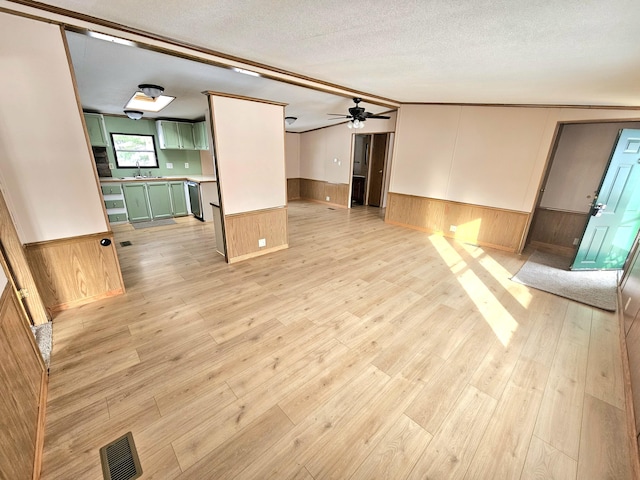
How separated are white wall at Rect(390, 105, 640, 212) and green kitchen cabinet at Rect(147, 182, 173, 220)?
5102 mm

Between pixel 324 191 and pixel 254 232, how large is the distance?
4.48 m

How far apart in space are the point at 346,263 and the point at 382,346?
1.72 metres

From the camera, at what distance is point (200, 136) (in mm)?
6062

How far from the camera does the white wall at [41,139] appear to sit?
198cm

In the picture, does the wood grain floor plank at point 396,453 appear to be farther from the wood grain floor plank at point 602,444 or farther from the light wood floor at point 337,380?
the wood grain floor plank at point 602,444

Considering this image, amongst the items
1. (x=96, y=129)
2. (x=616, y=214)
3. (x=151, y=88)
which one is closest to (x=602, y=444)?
(x=616, y=214)

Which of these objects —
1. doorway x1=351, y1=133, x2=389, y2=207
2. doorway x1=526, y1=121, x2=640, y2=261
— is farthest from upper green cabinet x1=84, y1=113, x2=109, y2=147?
doorway x1=526, y1=121, x2=640, y2=261

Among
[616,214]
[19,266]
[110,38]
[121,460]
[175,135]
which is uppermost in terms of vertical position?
[110,38]

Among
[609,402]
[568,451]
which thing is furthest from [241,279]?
[609,402]

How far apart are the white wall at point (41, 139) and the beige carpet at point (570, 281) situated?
501 cm

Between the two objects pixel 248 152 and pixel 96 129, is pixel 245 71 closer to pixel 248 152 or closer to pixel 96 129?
pixel 248 152

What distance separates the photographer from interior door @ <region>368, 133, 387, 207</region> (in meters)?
7.53

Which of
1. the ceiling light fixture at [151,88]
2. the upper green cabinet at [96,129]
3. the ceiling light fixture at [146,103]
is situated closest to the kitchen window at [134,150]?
the upper green cabinet at [96,129]

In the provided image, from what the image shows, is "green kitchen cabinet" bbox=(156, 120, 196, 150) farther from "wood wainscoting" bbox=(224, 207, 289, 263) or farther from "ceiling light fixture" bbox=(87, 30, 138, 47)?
"ceiling light fixture" bbox=(87, 30, 138, 47)
